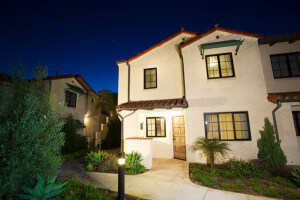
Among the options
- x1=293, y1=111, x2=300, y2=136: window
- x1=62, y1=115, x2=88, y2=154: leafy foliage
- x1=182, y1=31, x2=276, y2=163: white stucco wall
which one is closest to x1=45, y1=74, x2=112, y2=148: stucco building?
x1=62, y1=115, x2=88, y2=154: leafy foliage

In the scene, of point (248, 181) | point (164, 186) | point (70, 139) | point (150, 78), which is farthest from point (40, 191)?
point (70, 139)

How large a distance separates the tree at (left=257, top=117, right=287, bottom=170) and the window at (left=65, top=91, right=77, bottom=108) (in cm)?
1479

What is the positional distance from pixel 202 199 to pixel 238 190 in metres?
1.38

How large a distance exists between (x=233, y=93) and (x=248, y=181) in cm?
423

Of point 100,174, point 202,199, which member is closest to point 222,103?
point 202,199

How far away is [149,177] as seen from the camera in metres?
5.45

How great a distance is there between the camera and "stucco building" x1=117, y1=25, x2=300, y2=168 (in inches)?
269

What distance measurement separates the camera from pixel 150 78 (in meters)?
9.92

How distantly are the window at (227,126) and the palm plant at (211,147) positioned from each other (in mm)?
452

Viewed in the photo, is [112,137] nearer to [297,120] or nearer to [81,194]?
[81,194]

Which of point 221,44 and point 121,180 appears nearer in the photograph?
point 121,180

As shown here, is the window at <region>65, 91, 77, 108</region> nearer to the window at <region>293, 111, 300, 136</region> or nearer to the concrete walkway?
the concrete walkway

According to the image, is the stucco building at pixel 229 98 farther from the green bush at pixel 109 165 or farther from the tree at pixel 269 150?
the green bush at pixel 109 165

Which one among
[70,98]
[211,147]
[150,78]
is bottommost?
[211,147]
